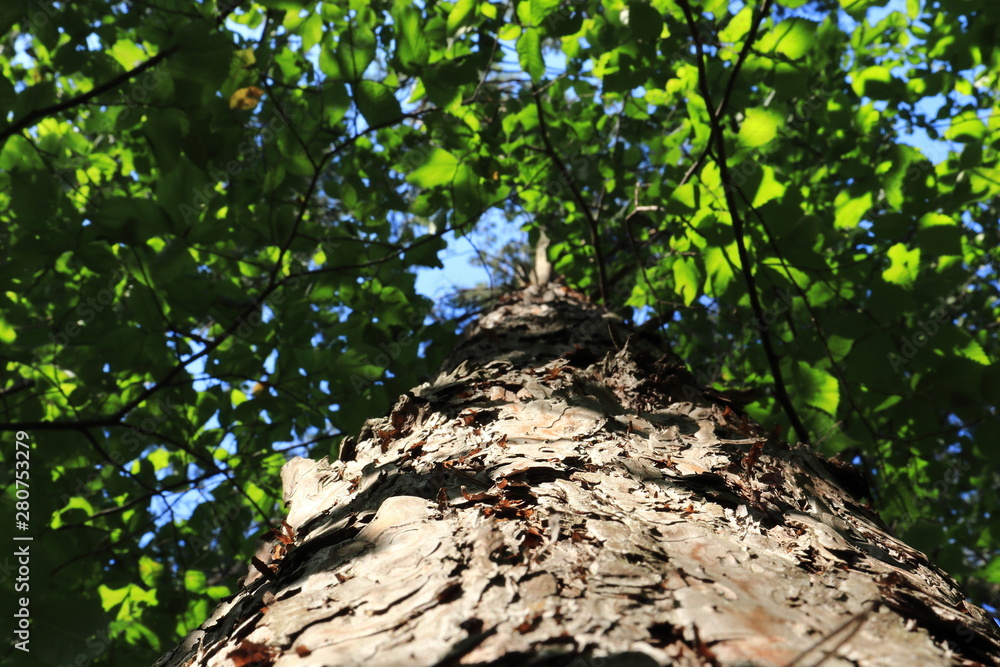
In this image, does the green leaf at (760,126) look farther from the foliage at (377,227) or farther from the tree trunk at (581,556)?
the tree trunk at (581,556)

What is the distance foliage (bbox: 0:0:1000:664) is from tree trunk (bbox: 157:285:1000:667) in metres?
0.73

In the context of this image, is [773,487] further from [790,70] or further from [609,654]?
[790,70]

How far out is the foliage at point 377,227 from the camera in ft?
6.36

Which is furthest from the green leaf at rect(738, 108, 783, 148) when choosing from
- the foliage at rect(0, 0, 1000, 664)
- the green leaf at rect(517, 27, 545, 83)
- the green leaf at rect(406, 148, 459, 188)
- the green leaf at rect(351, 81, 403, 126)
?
the green leaf at rect(351, 81, 403, 126)

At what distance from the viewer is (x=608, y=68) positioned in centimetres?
255

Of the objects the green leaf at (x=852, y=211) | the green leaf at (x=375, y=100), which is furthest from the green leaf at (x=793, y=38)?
the green leaf at (x=375, y=100)

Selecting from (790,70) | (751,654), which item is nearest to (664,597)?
(751,654)

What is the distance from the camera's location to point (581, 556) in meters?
0.78

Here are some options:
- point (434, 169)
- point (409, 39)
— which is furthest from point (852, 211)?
point (409, 39)

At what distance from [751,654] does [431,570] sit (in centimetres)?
38

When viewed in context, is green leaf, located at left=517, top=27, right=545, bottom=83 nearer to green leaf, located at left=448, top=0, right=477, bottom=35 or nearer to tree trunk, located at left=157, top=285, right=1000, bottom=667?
green leaf, located at left=448, top=0, right=477, bottom=35

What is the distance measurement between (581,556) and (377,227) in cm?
252

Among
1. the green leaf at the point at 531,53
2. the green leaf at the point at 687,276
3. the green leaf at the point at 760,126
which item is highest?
the green leaf at the point at 531,53

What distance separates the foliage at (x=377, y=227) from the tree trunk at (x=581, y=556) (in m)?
0.73
